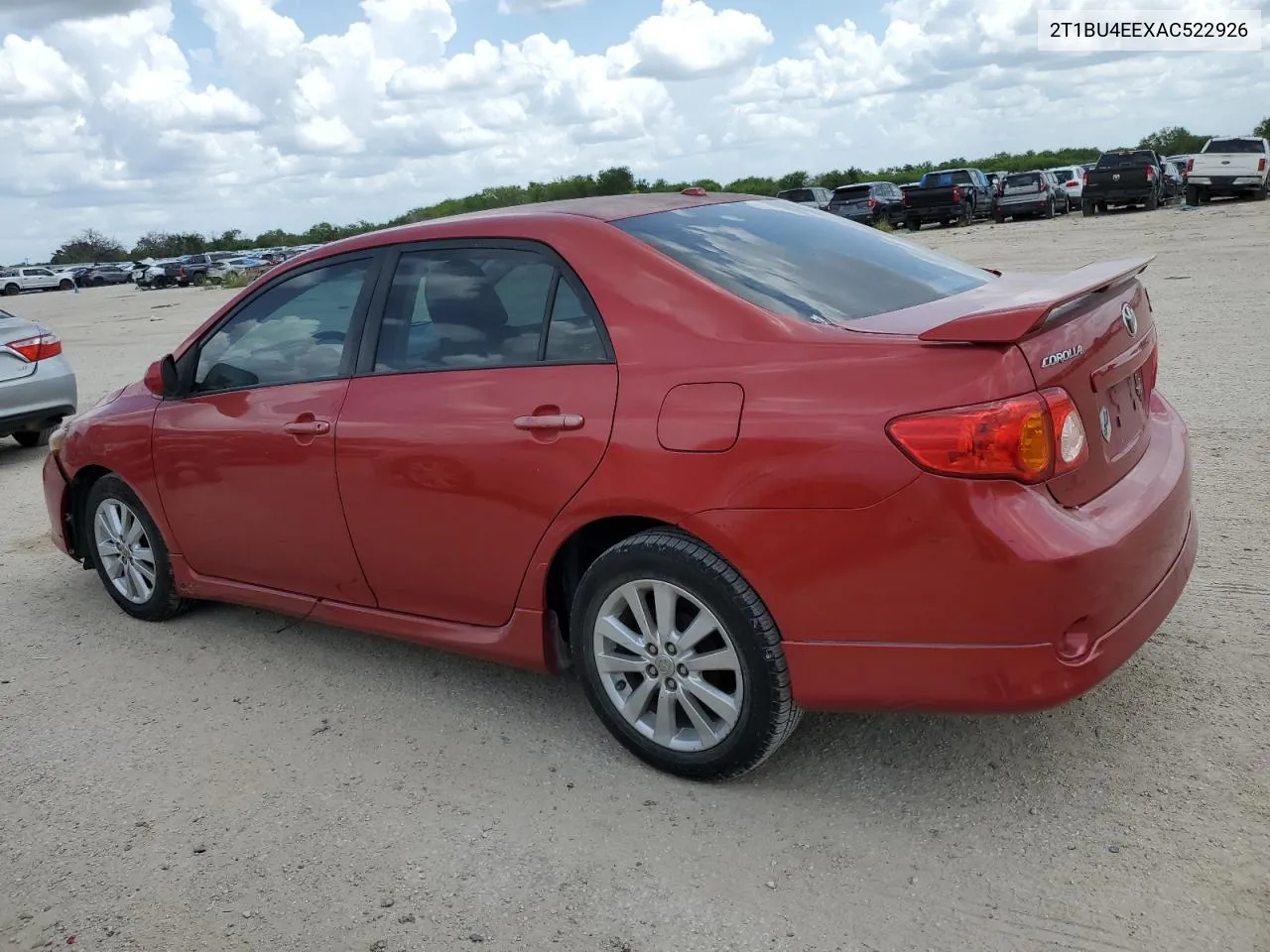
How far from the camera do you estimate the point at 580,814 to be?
10.9 ft

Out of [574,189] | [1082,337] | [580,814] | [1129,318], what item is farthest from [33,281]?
[1082,337]

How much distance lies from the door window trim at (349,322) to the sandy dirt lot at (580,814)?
45.0 inches

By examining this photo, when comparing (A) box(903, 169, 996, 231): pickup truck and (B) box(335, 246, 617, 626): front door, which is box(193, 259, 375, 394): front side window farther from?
(A) box(903, 169, 996, 231): pickup truck

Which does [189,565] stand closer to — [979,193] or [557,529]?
[557,529]

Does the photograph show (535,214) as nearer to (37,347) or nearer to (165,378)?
(165,378)

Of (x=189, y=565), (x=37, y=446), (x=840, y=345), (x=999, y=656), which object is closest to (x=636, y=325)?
(x=840, y=345)

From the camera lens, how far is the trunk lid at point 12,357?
30.4ft

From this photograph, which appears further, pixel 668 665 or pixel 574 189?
pixel 574 189

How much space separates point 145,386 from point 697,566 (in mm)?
3010

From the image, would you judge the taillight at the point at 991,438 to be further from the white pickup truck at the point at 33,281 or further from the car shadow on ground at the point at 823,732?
the white pickup truck at the point at 33,281

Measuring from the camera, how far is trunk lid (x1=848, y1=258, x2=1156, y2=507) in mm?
2826

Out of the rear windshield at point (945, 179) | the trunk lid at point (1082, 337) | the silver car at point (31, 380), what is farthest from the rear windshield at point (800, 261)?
the rear windshield at point (945, 179)

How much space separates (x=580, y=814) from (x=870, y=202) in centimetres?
3535

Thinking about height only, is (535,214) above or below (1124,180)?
above
